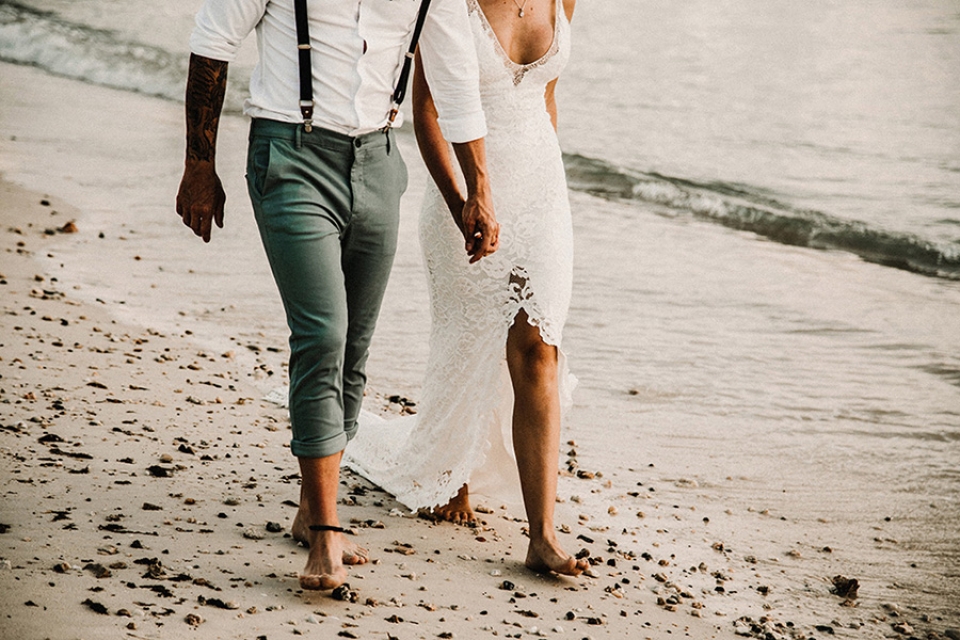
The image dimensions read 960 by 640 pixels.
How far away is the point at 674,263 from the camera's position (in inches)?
355

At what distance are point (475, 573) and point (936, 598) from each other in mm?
1653

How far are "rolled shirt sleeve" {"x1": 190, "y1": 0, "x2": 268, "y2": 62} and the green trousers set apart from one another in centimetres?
23

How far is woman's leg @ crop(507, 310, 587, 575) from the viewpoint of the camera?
12.4 feet

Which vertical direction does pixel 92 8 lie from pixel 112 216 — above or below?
above

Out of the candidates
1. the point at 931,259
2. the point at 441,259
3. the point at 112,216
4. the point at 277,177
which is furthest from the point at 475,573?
the point at 931,259

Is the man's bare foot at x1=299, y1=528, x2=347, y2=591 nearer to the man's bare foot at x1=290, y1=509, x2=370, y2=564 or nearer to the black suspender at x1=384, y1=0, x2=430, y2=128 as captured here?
the man's bare foot at x1=290, y1=509, x2=370, y2=564

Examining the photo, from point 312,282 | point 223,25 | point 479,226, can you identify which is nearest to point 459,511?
point 479,226

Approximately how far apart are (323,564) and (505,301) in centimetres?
107

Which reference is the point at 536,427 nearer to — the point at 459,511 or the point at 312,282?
the point at 459,511

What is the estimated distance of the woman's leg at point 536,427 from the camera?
3.77 meters

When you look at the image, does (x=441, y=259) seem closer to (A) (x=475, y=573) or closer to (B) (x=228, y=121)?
(A) (x=475, y=573)

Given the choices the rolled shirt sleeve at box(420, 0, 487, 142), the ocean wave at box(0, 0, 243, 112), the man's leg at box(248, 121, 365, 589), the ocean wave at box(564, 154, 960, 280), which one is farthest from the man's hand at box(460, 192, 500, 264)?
the ocean wave at box(0, 0, 243, 112)

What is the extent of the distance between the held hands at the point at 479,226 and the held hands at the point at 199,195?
754mm

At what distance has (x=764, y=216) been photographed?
39.7ft
